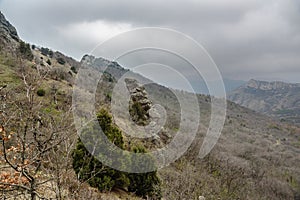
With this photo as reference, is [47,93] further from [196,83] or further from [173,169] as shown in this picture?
[196,83]

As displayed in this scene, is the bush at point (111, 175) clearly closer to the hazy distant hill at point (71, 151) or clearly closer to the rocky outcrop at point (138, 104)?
the hazy distant hill at point (71, 151)

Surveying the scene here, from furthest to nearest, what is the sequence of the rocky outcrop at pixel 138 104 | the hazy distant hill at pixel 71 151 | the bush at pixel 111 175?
the rocky outcrop at pixel 138 104 → the bush at pixel 111 175 → the hazy distant hill at pixel 71 151

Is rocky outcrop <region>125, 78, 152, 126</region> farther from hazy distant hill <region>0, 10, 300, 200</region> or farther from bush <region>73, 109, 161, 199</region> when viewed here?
bush <region>73, 109, 161, 199</region>

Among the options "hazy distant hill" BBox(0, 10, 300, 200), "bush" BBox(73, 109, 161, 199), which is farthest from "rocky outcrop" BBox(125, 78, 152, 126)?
"bush" BBox(73, 109, 161, 199)

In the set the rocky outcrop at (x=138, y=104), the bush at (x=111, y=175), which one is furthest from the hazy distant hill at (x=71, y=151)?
the rocky outcrop at (x=138, y=104)

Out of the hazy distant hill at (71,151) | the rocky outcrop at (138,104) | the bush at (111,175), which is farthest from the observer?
the rocky outcrop at (138,104)

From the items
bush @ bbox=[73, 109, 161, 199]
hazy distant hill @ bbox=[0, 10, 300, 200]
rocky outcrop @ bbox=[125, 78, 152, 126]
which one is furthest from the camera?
rocky outcrop @ bbox=[125, 78, 152, 126]

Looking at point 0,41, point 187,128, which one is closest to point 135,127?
point 187,128

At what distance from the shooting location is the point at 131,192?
45.4 ft

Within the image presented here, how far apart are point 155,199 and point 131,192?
1.32 m

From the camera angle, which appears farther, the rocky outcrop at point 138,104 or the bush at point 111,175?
the rocky outcrop at point 138,104

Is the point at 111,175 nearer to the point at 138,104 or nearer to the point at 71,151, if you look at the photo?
the point at 71,151

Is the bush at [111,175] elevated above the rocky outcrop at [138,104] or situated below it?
below

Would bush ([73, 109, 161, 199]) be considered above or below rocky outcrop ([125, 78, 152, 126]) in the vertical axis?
below
